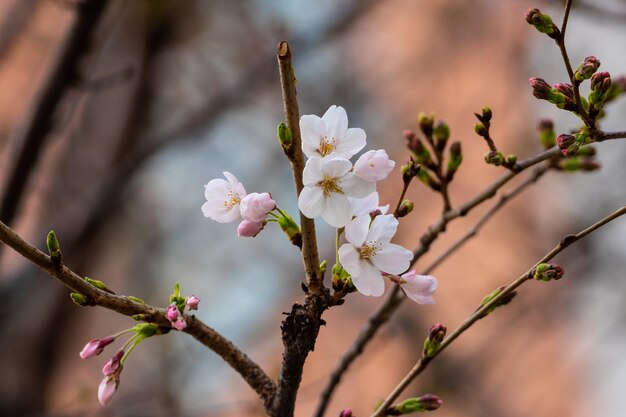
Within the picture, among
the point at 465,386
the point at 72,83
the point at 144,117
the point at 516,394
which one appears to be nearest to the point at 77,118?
the point at 144,117

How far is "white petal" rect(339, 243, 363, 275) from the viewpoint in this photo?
2.07 feet

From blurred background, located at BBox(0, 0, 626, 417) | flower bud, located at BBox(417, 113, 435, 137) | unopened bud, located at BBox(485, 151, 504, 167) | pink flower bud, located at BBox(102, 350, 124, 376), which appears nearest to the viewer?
pink flower bud, located at BBox(102, 350, 124, 376)

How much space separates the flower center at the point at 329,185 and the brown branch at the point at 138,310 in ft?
0.65

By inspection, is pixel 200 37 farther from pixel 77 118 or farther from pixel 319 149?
pixel 319 149

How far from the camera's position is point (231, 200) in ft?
2.35

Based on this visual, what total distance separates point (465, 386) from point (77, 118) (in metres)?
2.87

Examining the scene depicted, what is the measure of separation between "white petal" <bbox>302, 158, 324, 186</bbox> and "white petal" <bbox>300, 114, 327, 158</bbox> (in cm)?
4

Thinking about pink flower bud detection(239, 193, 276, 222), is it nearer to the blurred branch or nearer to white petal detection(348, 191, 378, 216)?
white petal detection(348, 191, 378, 216)

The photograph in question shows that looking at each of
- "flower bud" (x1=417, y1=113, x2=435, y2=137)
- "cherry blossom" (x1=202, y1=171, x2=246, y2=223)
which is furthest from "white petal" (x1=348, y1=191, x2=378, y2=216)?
"flower bud" (x1=417, y1=113, x2=435, y2=137)

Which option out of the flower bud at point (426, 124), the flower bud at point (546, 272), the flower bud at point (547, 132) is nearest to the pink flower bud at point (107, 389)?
the flower bud at point (546, 272)

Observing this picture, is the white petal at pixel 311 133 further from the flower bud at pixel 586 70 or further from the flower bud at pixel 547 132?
the flower bud at pixel 547 132

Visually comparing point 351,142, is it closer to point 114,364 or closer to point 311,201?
point 311,201

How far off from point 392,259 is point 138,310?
27cm

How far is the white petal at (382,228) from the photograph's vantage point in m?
0.67
